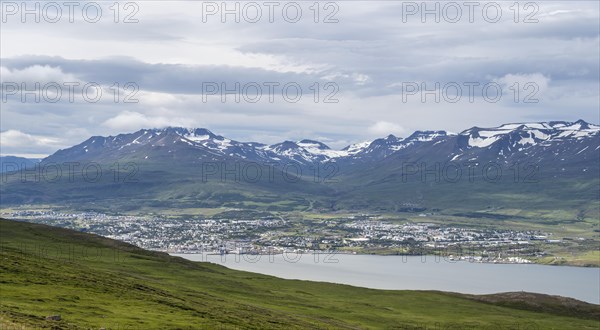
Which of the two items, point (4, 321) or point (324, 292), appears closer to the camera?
point (4, 321)

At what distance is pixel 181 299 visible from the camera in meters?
96.9

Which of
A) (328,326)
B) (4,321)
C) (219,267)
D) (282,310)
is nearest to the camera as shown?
(4,321)

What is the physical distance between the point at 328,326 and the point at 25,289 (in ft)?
122

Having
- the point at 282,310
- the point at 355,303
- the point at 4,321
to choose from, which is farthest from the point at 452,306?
the point at 4,321

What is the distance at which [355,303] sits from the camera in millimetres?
132625

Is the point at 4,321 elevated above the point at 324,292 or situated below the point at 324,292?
above

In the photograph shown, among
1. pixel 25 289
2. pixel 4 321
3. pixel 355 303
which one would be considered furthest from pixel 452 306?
pixel 4 321

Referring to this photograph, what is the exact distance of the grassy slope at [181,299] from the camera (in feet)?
245

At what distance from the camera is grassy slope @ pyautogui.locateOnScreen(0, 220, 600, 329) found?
74688 millimetres

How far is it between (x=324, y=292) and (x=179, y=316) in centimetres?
7032

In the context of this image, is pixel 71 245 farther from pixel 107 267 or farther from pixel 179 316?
pixel 179 316

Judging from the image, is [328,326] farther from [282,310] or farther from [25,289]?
[25,289]

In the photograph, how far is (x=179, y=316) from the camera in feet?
263

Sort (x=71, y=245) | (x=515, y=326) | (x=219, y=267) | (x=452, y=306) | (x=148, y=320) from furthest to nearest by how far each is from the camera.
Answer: (x=219, y=267), (x=71, y=245), (x=452, y=306), (x=515, y=326), (x=148, y=320)
